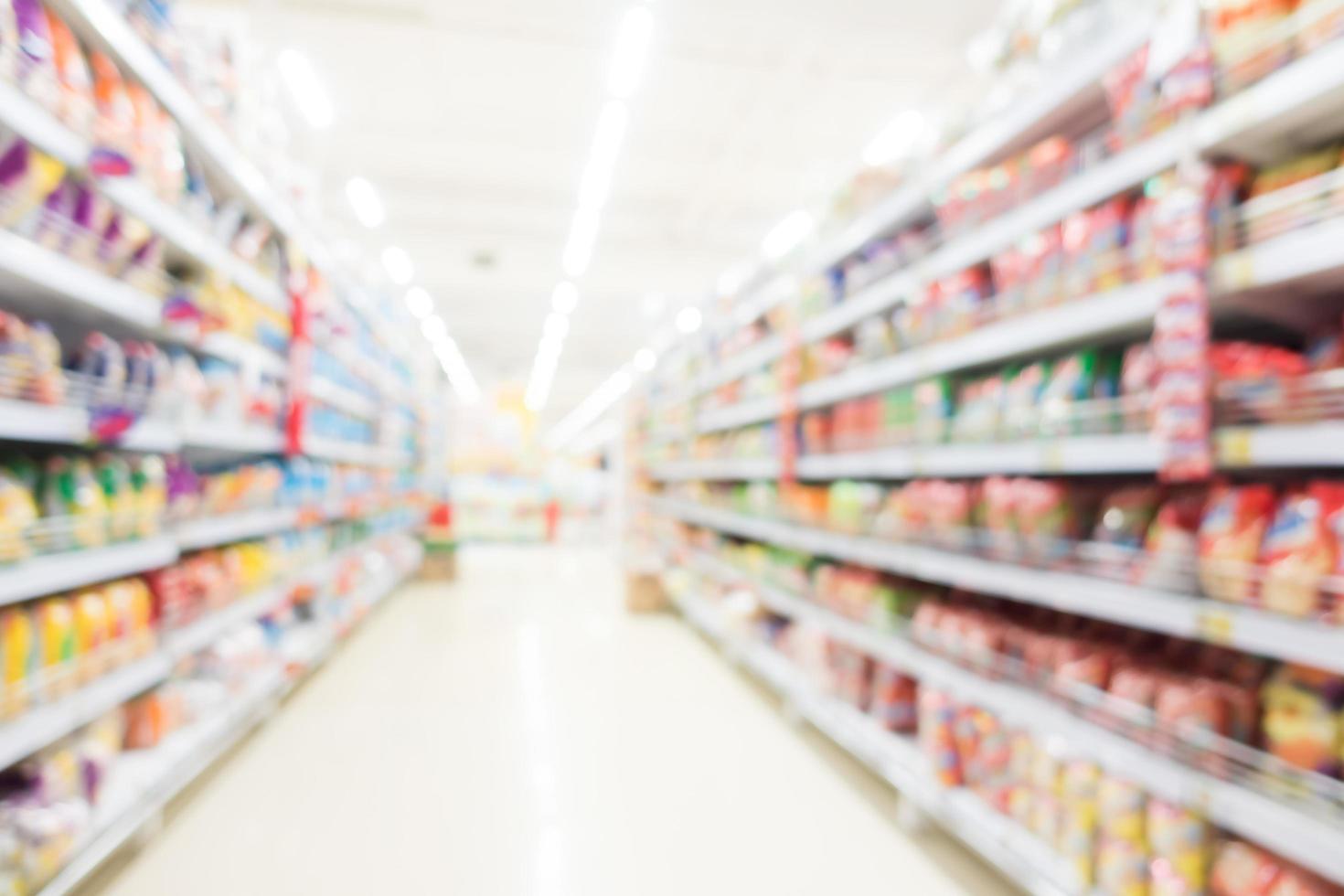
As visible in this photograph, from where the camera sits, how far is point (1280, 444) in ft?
4.37

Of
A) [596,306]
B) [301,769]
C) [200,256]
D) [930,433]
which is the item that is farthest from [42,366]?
[596,306]

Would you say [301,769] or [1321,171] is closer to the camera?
[1321,171]

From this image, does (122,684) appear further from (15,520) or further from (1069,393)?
(1069,393)

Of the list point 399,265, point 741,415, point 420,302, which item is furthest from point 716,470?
point 420,302

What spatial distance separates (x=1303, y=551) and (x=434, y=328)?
45.6 ft

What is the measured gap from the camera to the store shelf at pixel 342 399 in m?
4.11

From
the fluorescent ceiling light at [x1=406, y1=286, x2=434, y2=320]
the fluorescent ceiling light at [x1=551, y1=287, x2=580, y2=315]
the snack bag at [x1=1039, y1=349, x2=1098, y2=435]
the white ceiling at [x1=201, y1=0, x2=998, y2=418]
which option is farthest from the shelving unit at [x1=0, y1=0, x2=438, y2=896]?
the fluorescent ceiling light at [x1=406, y1=286, x2=434, y2=320]

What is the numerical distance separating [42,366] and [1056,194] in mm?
2497

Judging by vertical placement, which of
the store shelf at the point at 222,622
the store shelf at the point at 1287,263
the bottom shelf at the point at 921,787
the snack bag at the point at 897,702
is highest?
the store shelf at the point at 1287,263

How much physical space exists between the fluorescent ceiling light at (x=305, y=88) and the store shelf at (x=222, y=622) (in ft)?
11.9

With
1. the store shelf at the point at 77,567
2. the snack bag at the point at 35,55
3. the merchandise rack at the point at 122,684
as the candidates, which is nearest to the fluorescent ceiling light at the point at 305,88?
the merchandise rack at the point at 122,684

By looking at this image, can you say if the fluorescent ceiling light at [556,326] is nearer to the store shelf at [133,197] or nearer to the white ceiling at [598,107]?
the white ceiling at [598,107]

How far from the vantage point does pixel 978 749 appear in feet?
7.13

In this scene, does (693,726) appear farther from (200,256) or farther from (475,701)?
(200,256)
